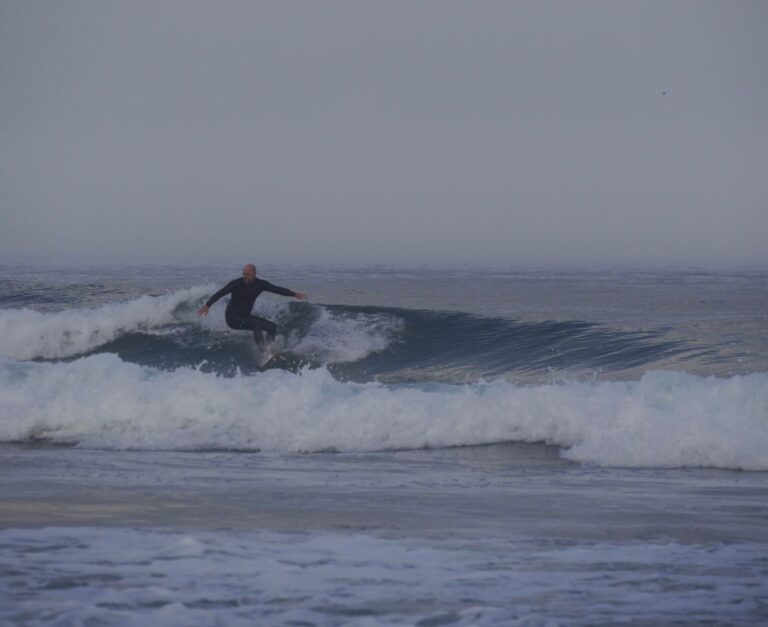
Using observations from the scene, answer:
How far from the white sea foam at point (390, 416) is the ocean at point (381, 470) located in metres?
0.03

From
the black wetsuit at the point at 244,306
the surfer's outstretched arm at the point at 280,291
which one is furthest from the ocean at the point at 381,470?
the surfer's outstretched arm at the point at 280,291

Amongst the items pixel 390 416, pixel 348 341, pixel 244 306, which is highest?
pixel 244 306

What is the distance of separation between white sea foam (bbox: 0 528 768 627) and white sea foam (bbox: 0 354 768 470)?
3.69 m


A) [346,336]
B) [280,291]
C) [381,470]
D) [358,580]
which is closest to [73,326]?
[346,336]

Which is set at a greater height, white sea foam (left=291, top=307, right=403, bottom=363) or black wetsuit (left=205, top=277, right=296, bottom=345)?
black wetsuit (left=205, top=277, right=296, bottom=345)

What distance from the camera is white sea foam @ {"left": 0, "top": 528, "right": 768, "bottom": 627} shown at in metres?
4.80

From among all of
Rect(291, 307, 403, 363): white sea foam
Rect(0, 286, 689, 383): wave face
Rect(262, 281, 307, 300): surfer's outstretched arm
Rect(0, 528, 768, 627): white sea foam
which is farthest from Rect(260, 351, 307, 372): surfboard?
Rect(0, 528, 768, 627): white sea foam

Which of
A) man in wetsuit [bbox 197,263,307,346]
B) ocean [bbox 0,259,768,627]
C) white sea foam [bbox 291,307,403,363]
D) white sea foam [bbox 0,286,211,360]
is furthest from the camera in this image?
white sea foam [bbox 0,286,211,360]

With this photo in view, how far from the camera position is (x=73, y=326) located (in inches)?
757

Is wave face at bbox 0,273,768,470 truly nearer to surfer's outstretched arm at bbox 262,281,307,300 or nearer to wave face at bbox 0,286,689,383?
wave face at bbox 0,286,689,383

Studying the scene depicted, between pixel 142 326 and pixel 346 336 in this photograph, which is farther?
pixel 142 326

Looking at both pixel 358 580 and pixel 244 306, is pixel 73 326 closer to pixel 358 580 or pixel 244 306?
pixel 244 306

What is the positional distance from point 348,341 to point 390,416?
7478 mm

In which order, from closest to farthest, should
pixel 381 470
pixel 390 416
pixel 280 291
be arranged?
1. pixel 381 470
2. pixel 390 416
3. pixel 280 291
